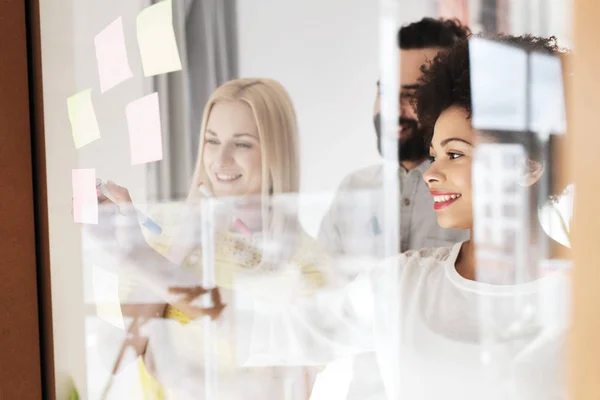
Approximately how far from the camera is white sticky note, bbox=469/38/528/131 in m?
0.57

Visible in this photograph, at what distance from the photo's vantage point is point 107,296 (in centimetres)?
97

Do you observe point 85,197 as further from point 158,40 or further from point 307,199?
point 307,199

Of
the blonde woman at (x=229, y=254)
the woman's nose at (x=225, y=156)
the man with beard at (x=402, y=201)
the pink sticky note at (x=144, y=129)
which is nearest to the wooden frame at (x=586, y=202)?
the man with beard at (x=402, y=201)

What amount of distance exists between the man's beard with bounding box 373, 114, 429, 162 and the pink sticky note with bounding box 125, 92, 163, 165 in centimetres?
35

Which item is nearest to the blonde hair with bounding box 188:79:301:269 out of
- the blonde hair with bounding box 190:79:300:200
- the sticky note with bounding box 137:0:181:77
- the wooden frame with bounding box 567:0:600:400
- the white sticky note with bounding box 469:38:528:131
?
the blonde hair with bounding box 190:79:300:200

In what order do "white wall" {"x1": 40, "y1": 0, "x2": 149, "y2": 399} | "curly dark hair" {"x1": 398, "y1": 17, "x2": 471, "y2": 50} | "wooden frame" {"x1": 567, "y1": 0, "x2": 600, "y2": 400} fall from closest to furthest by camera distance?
"wooden frame" {"x1": 567, "y1": 0, "x2": 600, "y2": 400}
"curly dark hair" {"x1": 398, "y1": 17, "x2": 471, "y2": 50}
"white wall" {"x1": 40, "y1": 0, "x2": 149, "y2": 399}

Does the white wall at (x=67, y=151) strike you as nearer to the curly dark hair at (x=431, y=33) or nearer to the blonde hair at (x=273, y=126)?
the blonde hair at (x=273, y=126)

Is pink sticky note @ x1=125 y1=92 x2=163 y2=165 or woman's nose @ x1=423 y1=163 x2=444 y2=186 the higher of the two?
pink sticky note @ x1=125 y1=92 x2=163 y2=165

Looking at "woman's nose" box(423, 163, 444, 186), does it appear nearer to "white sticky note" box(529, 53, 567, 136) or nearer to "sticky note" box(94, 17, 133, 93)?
"white sticky note" box(529, 53, 567, 136)

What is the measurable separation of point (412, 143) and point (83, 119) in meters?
0.55

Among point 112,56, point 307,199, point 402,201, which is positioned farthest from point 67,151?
point 402,201

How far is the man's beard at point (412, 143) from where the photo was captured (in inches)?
25.8

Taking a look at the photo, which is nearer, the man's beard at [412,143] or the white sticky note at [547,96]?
the white sticky note at [547,96]

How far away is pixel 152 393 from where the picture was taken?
0.92 meters
